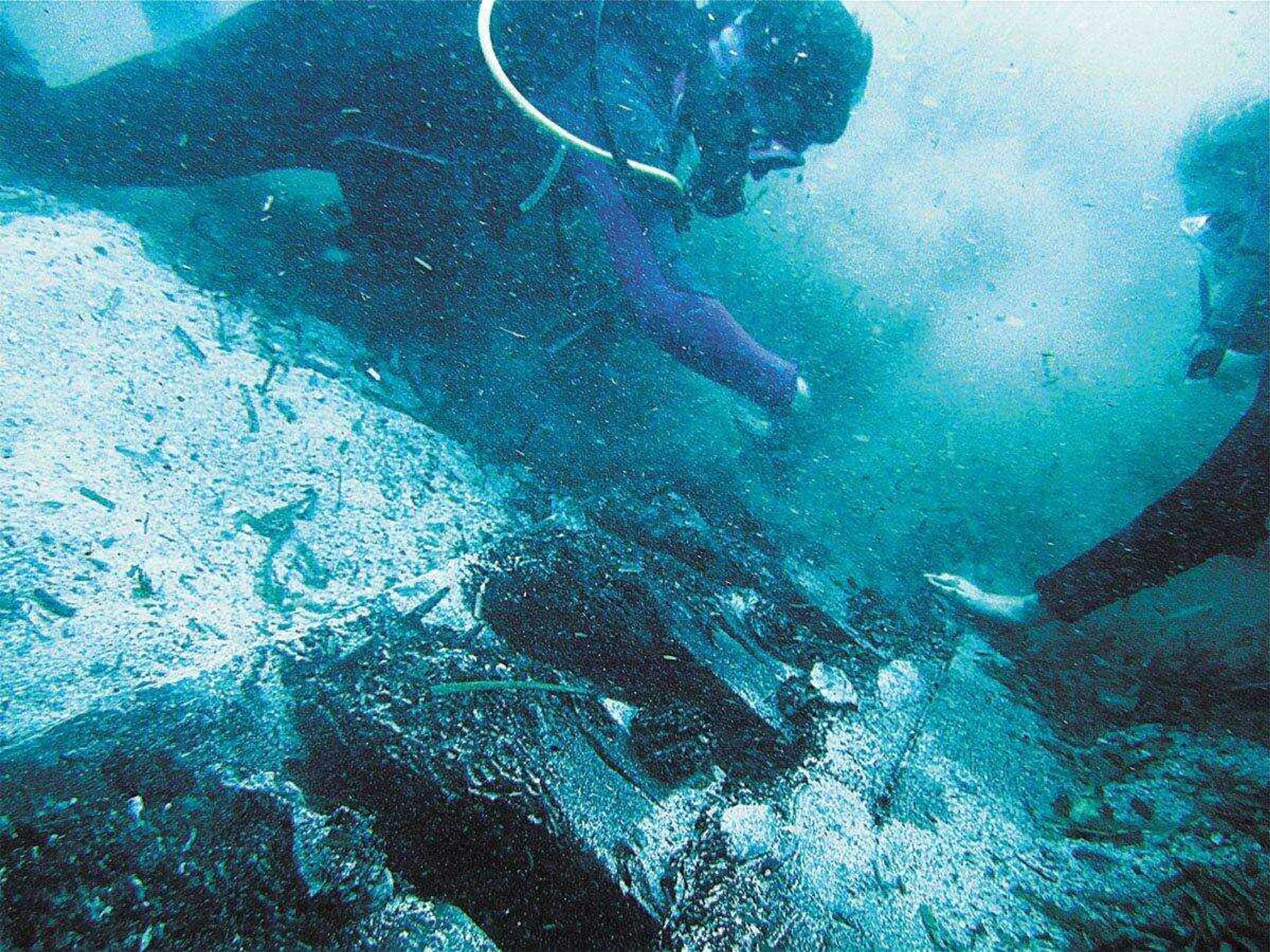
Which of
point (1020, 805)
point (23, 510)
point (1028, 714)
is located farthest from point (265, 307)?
point (1028, 714)

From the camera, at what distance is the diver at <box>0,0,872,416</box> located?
2242mm

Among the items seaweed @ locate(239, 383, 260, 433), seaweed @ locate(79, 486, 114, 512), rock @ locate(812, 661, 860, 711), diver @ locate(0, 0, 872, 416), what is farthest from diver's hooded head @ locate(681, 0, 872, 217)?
seaweed @ locate(79, 486, 114, 512)

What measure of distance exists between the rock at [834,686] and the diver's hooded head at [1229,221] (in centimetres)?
388

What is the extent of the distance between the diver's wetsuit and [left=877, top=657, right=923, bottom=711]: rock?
4.74 ft

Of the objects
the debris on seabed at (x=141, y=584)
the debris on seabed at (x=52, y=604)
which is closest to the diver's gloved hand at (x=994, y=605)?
the debris on seabed at (x=141, y=584)

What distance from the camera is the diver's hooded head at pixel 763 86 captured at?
259 centimetres

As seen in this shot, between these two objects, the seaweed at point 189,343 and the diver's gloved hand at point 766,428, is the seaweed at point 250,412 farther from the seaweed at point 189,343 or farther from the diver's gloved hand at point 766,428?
the diver's gloved hand at point 766,428

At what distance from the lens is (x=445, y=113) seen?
2262 mm

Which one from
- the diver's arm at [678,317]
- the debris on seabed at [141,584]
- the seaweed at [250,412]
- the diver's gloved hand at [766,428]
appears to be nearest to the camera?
the debris on seabed at [141,584]

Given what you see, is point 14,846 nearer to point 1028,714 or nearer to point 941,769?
point 941,769

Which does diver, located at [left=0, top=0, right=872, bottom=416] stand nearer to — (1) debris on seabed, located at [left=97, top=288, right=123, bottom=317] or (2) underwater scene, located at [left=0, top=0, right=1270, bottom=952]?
(2) underwater scene, located at [left=0, top=0, right=1270, bottom=952]

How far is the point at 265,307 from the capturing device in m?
2.15

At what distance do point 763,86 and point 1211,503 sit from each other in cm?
321

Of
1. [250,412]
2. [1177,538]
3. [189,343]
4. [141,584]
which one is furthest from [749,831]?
[1177,538]
